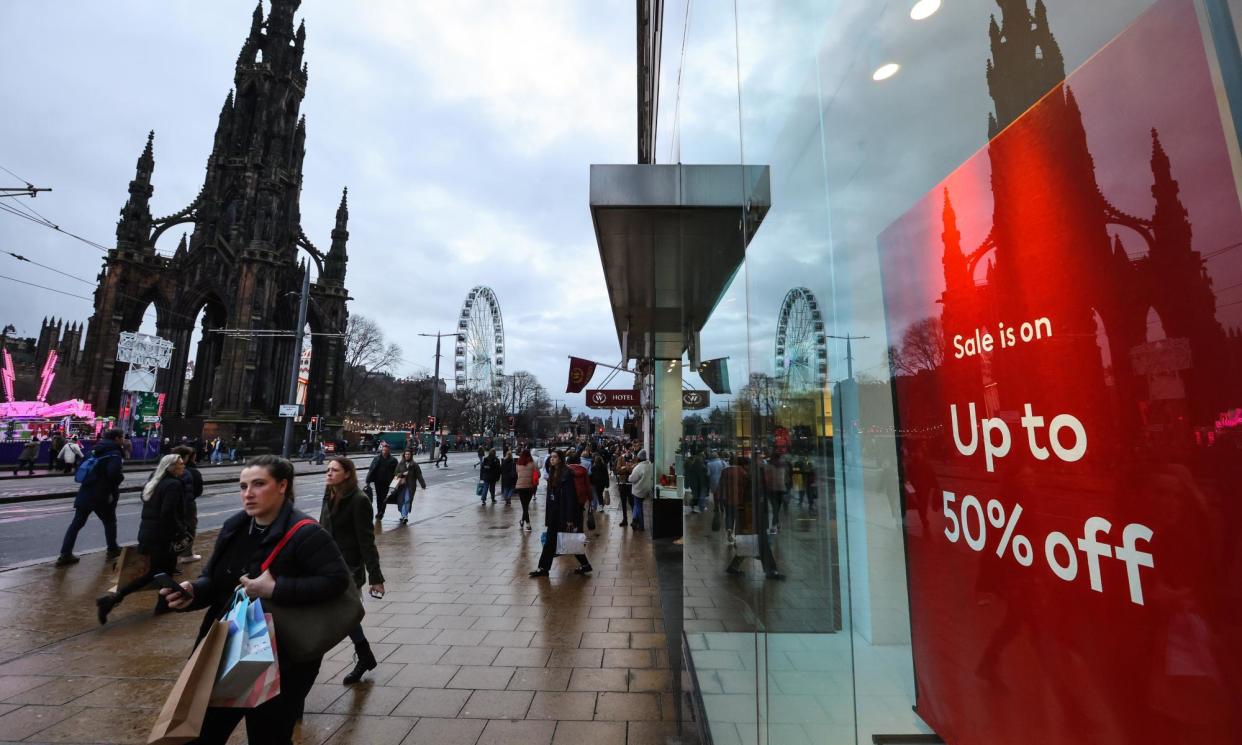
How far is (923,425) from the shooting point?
1.17m

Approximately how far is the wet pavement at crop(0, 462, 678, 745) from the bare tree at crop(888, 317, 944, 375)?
3.32 metres

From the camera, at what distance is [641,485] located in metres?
11.7

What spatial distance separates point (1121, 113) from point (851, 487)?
1.08 m

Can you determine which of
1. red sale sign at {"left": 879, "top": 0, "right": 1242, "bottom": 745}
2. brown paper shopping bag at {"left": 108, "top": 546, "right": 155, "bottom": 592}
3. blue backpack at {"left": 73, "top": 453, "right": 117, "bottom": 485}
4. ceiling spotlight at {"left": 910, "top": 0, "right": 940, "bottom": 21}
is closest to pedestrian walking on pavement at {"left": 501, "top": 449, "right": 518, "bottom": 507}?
blue backpack at {"left": 73, "top": 453, "right": 117, "bottom": 485}

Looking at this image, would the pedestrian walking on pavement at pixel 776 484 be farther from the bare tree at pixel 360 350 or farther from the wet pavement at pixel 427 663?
the bare tree at pixel 360 350

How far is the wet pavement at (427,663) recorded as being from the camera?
144 inches

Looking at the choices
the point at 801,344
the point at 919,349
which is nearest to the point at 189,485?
the point at 801,344

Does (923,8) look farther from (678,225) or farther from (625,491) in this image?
(625,491)

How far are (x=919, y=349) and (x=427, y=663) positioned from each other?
16.0ft

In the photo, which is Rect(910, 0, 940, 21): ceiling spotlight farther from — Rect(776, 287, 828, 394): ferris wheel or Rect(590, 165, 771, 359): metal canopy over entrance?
Rect(590, 165, 771, 359): metal canopy over entrance

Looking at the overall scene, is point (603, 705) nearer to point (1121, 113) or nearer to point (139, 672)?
point (139, 672)

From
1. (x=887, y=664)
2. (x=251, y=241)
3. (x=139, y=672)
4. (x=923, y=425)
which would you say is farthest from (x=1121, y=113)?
(x=251, y=241)

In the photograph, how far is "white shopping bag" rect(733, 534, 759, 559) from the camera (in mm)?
2793

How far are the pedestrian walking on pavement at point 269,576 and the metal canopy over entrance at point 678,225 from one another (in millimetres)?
2690
